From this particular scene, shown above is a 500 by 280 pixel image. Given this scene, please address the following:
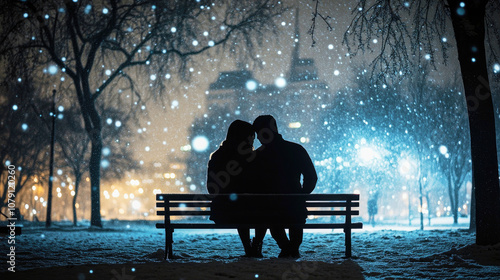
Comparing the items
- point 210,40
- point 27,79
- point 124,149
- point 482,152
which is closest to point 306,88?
point 124,149

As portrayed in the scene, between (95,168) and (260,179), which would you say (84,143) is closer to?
(95,168)

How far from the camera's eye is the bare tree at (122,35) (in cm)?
1914

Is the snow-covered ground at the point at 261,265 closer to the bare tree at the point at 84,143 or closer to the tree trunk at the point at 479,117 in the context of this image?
the tree trunk at the point at 479,117

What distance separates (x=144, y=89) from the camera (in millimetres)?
20797

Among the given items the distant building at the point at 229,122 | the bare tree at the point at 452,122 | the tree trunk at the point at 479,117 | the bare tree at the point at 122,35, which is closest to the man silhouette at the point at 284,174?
the tree trunk at the point at 479,117

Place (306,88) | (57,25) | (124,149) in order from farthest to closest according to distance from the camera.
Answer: (306,88)
(124,149)
(57,25)

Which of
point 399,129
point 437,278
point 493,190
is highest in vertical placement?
point 399,129

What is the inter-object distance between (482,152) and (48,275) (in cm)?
679

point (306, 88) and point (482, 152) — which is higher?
point (306, 88)

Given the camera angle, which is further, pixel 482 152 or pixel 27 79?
pixel 27 79

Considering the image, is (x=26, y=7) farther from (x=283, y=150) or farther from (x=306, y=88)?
(x=306, y=88)

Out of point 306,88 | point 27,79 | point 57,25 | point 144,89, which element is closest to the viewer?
point 27,79

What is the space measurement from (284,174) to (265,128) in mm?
737

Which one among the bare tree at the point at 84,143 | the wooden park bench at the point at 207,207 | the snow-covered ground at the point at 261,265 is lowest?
the snow-covered ground at the point at 261,265
